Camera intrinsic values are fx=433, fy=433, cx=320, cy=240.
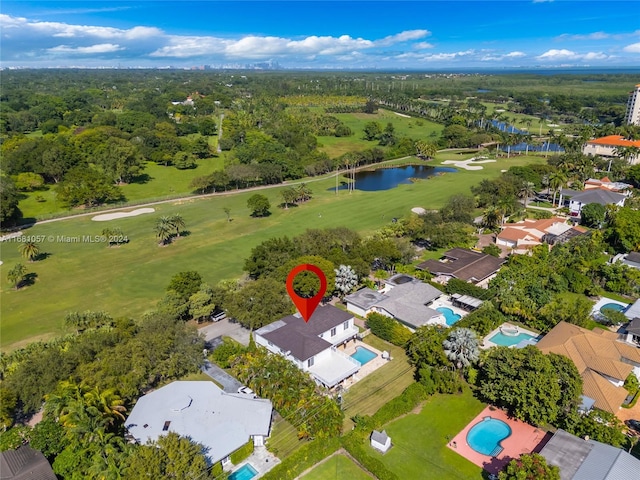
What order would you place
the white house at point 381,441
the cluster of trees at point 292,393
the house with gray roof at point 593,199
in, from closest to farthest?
1. the white house at point 381,441
2. the cluster of trees at point 292,393
3. the house with gray roof at point 593,199

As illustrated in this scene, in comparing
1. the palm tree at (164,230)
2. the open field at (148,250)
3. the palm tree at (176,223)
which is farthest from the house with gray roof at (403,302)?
the palm tree at (176,223)

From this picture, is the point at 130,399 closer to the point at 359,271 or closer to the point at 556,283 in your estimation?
the point at 359,271

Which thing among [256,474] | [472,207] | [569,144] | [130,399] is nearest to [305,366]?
[256,474]

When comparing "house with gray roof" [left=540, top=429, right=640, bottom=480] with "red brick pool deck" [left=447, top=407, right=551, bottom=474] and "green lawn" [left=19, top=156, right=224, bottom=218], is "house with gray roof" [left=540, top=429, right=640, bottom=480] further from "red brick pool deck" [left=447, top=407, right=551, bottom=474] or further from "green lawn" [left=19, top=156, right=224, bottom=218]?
"green lawn" [left=19, top=156, right=224, bottom=218]

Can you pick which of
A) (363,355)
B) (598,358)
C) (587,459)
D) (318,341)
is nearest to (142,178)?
(318,341)

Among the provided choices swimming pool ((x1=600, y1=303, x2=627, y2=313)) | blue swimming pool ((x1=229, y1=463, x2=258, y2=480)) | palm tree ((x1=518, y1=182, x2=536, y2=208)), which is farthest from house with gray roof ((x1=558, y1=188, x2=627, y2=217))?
blue swimming pool ((x1=229, y1=463, x2=258, y2=480))

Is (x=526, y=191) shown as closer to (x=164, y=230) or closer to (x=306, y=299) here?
(x=306, y=299)

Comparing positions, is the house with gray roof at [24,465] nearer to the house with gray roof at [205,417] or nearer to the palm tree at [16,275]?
the house with gray roof at [205,417]
